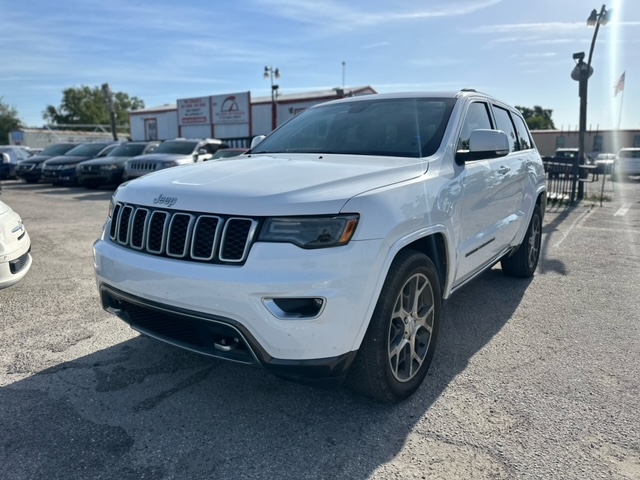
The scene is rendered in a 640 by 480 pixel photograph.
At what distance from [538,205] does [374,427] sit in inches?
156

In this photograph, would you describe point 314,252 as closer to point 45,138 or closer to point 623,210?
point 623,210

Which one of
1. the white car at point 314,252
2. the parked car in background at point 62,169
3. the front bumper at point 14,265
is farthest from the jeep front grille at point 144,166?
the white car at point 314,252

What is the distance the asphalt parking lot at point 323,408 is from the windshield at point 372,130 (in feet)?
5.02

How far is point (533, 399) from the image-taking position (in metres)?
3.00

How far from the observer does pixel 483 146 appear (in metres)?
3.34

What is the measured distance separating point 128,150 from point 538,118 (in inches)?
3048

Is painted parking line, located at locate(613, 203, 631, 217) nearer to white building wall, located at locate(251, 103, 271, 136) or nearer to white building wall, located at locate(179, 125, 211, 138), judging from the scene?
white building wall, located at locate(251, 103, 271, 136)

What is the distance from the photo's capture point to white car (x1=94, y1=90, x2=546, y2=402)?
2354 mm

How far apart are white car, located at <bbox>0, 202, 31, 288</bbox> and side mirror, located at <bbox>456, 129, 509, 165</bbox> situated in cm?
381

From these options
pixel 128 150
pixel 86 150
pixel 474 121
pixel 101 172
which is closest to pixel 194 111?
pixel 86 150

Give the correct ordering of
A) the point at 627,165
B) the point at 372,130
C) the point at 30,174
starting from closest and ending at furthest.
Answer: the point at 372,130
the point at 30,174
the point at 627,165

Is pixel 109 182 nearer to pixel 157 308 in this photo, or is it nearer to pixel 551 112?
pixel 157 308

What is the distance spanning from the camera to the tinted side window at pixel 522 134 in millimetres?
5395

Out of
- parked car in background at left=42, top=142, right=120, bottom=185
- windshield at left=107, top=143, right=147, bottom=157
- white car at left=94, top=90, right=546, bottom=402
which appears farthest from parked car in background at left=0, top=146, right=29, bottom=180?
white car at left=94, top=90, right=546, bottom=402
